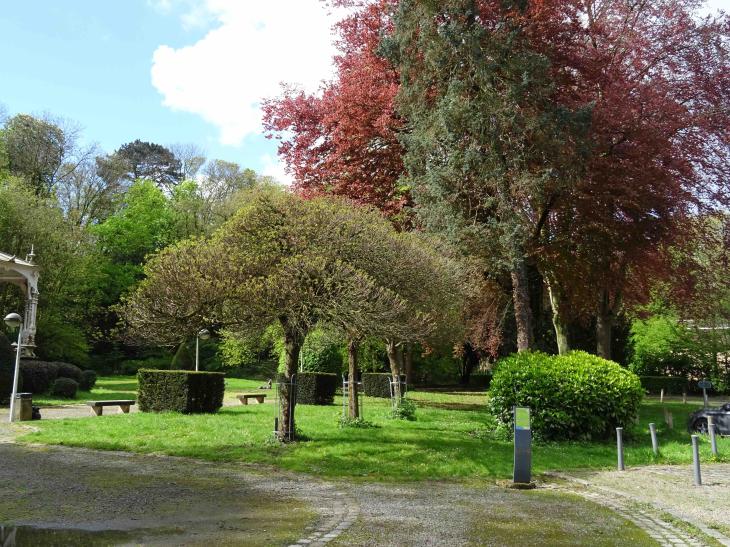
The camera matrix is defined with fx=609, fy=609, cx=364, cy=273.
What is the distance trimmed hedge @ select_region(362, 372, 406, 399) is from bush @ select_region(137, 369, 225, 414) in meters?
9.99

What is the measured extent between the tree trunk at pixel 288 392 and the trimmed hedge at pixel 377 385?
1392 cm

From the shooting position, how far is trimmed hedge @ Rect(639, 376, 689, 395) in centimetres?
3766

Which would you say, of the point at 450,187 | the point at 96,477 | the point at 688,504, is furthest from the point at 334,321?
the point at 450,187

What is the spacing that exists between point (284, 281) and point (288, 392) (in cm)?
256

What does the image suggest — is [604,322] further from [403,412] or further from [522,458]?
[522,458]

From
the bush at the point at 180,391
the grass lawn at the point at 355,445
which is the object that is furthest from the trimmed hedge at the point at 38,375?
the grass lawn at the point at 355,445

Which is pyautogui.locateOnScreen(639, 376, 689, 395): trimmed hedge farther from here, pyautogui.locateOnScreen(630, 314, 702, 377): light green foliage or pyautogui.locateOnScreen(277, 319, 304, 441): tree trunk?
pyautogui.locateOnScreen(277, 319, 304, 441): tree trunk

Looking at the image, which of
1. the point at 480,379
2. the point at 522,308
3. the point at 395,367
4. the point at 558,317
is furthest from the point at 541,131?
the point at 480,379

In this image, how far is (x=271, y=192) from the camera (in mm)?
11578

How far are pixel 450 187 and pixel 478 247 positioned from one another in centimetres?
183

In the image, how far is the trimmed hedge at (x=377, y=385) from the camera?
83.8 ft

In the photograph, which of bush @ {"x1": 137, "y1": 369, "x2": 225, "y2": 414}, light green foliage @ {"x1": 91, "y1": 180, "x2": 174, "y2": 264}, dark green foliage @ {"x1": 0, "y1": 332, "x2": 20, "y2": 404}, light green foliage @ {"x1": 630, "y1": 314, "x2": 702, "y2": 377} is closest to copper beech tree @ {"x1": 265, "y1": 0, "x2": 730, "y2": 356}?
bush @ {"x1": 137, "y1": 369, "x2": 225, "y2": 414}

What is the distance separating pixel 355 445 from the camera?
11375 mm

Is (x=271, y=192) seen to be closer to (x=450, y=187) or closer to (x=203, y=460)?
(x=203, y=460)
